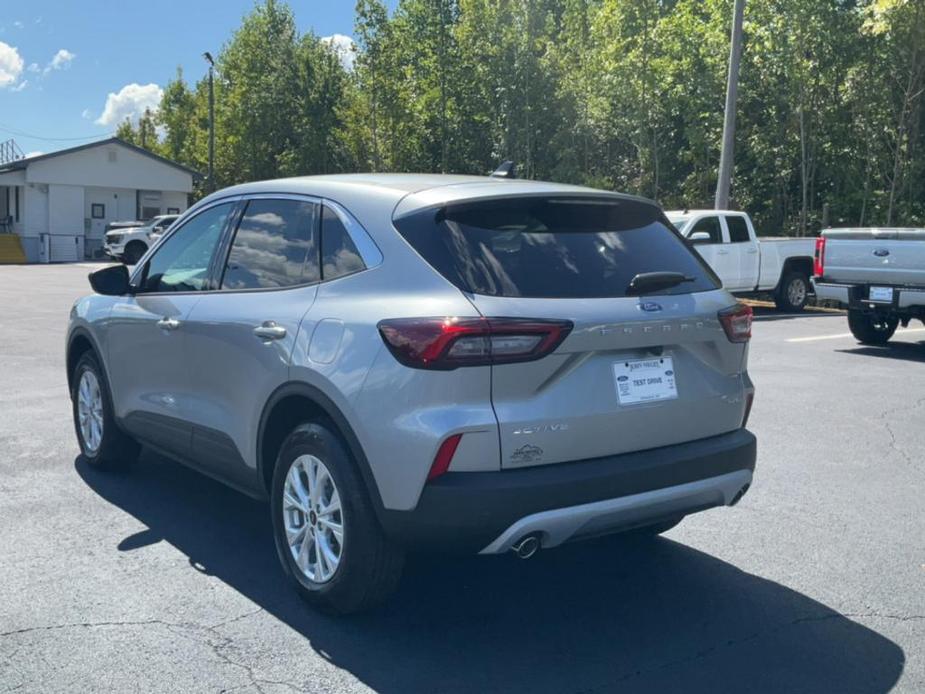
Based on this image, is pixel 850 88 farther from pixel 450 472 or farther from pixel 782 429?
pixel 450 472

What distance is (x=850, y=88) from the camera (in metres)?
26.5

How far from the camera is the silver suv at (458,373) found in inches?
139

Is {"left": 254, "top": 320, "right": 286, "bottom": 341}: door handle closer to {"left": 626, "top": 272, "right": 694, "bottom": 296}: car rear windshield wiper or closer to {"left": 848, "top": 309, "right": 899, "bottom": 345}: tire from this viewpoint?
{"left": 626, "top": 272, "right": 694, "bottom": 296}: car rear windshield wiper

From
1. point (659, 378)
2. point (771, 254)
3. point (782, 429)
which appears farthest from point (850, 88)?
point (659, 378)

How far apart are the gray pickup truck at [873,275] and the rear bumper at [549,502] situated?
30.0 ft

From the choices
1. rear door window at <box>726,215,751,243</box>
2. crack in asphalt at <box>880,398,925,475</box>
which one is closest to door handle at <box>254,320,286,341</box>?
crack in asphalt at <box>880,398,925,475</box>

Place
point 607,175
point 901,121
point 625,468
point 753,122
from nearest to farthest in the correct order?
1. point 625,468
2. point 901,121
3. point 753,122
4. point 607,175

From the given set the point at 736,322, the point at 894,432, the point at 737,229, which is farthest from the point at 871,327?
the point at 736,322

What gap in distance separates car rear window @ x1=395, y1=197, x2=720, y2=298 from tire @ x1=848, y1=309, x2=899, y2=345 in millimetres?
9983

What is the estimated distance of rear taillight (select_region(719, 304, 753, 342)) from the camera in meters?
4.22

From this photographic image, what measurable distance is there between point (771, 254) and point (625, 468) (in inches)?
645

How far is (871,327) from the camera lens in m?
13.3

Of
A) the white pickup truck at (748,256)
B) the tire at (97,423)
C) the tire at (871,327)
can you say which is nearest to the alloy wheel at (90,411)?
the tire at (97,423)

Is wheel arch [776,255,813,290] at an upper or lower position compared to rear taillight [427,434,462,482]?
upper
